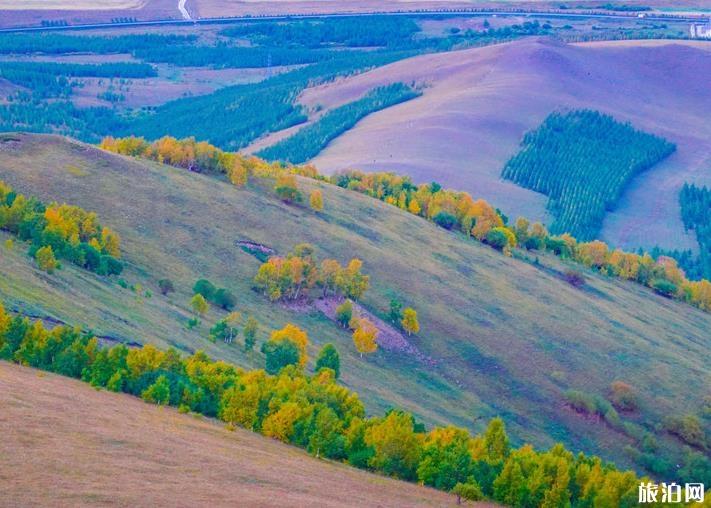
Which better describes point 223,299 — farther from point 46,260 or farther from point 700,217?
point 700,217

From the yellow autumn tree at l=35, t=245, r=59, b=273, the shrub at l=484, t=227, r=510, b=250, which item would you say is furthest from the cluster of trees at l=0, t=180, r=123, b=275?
the shrub at l=484, t=227, r=510, b=250

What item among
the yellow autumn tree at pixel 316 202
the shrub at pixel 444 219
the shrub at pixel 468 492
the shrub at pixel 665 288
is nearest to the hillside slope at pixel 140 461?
the shrub at pixel 468 492

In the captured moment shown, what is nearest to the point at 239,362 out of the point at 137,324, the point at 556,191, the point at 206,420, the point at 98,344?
the point at 137,324

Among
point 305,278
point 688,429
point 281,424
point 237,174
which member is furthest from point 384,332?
point 281,424

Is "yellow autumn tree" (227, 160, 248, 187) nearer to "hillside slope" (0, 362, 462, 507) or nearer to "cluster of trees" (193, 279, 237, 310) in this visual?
"cluster of trees" (193, 279, 237, 310)

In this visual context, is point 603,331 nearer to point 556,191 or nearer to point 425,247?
point 425,247
